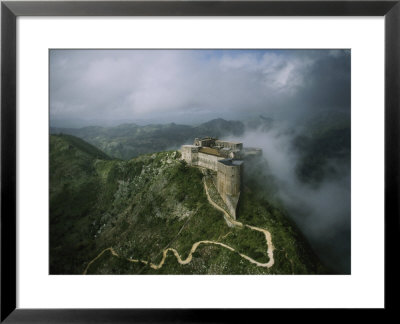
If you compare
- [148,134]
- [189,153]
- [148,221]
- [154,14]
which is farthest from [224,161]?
[154,14]

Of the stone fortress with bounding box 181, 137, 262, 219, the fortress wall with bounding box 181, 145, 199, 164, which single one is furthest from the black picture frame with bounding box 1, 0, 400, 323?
the fortress wall with bounding box 181, 145, 199, 164

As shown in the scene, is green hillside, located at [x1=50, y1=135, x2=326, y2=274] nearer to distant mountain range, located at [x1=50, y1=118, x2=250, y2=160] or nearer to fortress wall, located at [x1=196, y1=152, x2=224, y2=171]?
distant mountain range, located at [x1=50, y1=118, x2=250, y2=160]

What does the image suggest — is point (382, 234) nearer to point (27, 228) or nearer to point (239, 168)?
point (239, 168)

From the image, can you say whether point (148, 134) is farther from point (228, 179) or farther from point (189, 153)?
point (228, 179)

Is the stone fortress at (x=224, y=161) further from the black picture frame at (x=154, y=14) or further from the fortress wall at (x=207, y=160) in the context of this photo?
the black picture frame at (x=154, y=14)

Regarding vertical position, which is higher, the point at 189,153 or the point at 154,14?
the point at 154,14

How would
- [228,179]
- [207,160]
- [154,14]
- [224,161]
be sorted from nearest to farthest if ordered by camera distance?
[154,14], [224,161], [207,160], [228,179]

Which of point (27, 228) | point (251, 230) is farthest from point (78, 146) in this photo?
point (251, 230)
